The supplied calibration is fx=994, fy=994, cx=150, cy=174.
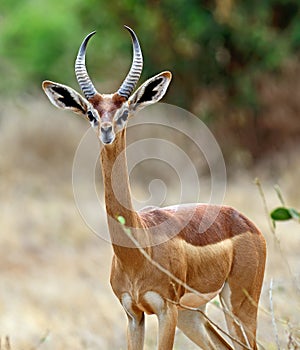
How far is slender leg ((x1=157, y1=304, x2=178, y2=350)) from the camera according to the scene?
4.99 meters

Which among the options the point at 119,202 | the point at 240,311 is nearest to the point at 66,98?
the point at 119,202

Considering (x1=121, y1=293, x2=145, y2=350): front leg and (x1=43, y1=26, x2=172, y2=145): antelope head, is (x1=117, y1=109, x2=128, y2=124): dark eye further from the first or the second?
(x1=121, y1=293, x2=145, y2=350): front leg

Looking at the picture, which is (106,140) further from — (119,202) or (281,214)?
(281,214)

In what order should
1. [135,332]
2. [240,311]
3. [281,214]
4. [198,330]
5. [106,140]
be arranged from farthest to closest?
[198,330] < [240,311] < [135,332] < [106,140] < [281,214]

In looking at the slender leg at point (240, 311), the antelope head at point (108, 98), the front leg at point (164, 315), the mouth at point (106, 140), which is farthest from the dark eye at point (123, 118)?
the slender leg at point (240, 311)

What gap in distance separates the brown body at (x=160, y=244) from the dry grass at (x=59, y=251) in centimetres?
34

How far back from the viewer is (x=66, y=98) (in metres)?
5.24

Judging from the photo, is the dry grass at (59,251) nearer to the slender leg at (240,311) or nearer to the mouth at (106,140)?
the slender leg at (240,311)

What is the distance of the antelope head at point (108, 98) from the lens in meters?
4.88

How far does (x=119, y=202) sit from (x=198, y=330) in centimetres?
115

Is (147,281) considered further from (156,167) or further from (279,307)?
(156,167)

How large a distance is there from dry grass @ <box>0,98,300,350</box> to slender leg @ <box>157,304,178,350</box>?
1.88 feet

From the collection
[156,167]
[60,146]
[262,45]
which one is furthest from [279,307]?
[60,146]

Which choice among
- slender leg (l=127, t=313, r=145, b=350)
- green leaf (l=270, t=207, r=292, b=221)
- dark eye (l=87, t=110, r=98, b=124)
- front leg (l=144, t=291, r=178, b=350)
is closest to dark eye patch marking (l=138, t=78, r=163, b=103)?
dark eye (l=87, t=110, r=98, b=124)
